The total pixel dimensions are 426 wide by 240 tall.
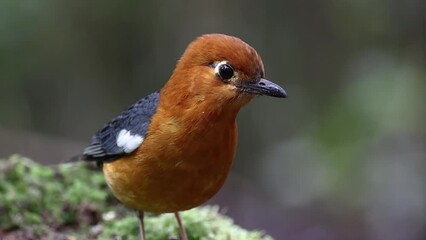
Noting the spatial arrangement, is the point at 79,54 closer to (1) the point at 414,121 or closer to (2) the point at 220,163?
(1) the point at 414,121

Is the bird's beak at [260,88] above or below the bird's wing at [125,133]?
below

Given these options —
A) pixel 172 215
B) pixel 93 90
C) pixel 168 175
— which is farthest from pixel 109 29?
pixel 168 175

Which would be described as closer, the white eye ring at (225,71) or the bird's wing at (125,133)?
the white eye ring at (225,71)

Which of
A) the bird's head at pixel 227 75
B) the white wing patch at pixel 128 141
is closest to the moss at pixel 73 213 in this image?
the white wing patch at pixel 128 141

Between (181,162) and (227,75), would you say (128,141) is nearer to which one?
(181,162)

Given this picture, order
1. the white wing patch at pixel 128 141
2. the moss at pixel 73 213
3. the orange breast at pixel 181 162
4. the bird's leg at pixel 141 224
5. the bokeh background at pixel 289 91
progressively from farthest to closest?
the bokeh background at pixel 289 91
the moss at pixel 73 213
the bird's leg at pixel 141 224
the white wing patch at pixel 128 141
the orange breast at pixel 181 162

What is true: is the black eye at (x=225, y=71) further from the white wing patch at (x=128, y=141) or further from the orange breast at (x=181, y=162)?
the white wing patch at (x=128, y=141)

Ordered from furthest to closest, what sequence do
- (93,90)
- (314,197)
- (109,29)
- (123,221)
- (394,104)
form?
(93,90) < (109,29) < (314,197) < (394,104) < (123,221)
